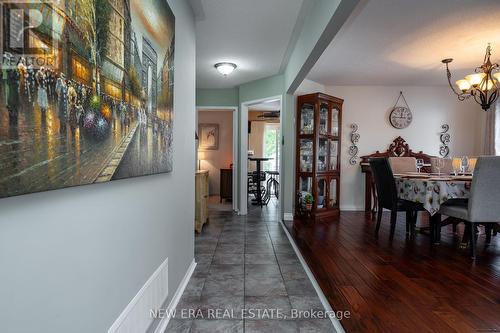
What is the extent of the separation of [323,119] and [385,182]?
1711mm

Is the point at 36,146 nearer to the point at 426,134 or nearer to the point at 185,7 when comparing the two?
the point at 185,7

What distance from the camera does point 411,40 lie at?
3.33m

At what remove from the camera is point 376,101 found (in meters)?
5.45

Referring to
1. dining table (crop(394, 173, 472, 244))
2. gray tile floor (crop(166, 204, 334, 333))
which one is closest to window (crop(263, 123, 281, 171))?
gray tile floor (crop(166, 204, 334, 333))

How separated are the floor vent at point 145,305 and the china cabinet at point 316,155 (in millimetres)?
3272

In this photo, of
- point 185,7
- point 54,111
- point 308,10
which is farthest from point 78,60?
point 308,10

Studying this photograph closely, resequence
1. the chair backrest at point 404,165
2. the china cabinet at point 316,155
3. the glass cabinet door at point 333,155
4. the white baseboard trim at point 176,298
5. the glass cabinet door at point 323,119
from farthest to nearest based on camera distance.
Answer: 1. the glass cabinet door at point 333,155
2. the glass cabinet door at point 323,119
3. the china cabinet at point 316,155
4. the chair backrest at point 404,165
5. the white baseboard trim at point 176,298

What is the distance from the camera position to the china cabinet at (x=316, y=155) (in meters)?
4.61

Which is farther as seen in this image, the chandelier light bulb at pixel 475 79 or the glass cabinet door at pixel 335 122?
the glass cabinet door at pixel 335 122

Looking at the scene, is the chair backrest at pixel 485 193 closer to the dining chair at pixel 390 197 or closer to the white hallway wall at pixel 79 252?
the dining chair at pixel 390 197

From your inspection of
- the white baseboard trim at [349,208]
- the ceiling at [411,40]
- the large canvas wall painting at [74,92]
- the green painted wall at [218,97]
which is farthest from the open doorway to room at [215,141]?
the large canvas wall painting at [74,92]

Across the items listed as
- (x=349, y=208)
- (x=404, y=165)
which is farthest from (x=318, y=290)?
(x=349, y=208)

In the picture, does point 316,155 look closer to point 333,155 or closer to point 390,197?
point 333,155

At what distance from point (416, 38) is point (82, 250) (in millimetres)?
3910
